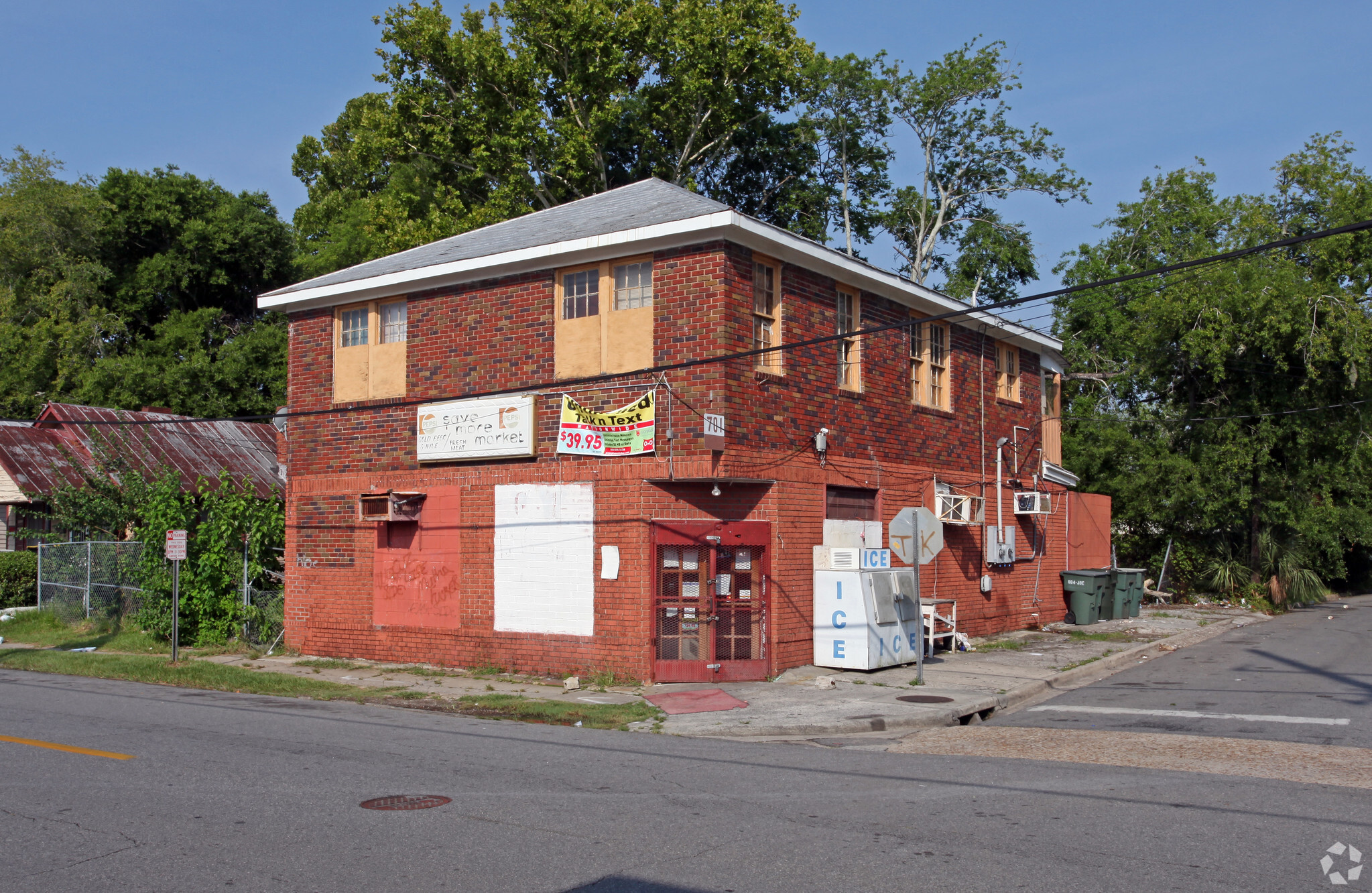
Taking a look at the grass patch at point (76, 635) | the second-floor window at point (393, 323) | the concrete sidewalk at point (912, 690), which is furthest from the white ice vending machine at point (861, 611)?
the grass patch at point (76, 635)

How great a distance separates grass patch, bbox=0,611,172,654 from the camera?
21484mm

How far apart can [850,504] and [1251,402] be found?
1830 cm

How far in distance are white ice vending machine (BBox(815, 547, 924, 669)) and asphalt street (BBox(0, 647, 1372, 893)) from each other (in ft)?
16.0

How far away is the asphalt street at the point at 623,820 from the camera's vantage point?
242 inches

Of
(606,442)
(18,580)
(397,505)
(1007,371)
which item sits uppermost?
(1007,371)

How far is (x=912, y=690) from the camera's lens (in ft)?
47.9

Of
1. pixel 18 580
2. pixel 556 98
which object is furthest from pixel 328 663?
pixel 556 98

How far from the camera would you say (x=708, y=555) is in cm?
1552

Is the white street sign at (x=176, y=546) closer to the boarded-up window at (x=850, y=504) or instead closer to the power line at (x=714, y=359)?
the power line at (x=714, y=359)

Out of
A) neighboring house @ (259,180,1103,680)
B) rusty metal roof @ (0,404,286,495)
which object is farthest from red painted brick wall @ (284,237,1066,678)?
rusty metal roof @ (0,404,286,495)

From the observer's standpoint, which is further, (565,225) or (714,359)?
(565,225)

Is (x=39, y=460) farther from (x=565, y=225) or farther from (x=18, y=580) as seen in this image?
(x=565, y=225)

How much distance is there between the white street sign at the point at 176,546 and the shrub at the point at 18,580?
11934mm

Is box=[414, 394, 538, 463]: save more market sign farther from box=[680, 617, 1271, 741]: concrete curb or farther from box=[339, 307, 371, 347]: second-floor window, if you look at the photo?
box=[680, 617, 1271, 741]: concrete curb
